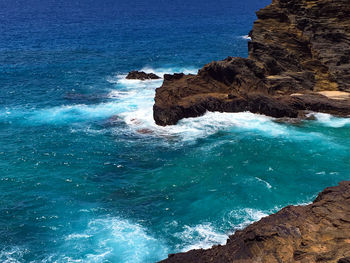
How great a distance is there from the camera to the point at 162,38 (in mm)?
122688

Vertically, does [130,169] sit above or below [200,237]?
above

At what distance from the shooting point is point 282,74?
2366 inches

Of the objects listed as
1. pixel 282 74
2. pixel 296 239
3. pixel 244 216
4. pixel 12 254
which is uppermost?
pixel 296 239

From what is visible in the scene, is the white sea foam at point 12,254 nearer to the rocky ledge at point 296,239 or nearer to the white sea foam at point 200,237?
the white sea foam at point 200,237

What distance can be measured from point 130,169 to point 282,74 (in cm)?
3349

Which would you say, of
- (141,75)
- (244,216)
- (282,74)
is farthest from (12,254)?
(141,75)

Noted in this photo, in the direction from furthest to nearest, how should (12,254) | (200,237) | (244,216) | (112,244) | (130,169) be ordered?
1. (130,169)
2. (244,216)
3. (200,237)
4. (112,244)
5. (12,254)

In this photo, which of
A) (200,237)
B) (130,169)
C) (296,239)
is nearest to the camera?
(296,239)

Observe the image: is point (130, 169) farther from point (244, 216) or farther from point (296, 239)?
point (296, 239)

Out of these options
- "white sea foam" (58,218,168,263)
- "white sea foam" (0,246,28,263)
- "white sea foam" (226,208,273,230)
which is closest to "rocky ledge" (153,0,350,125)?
→ "white sea foam" (226,208,273,230)

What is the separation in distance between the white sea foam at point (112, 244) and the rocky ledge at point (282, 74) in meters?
22.7

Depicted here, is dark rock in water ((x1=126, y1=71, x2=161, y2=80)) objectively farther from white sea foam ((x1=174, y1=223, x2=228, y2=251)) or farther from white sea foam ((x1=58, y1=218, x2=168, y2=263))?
white sea foam ((x1=174, y1=223, x2=228, y2=251))

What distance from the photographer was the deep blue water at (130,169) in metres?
29.9

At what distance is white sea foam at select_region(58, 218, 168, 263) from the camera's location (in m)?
27.6
